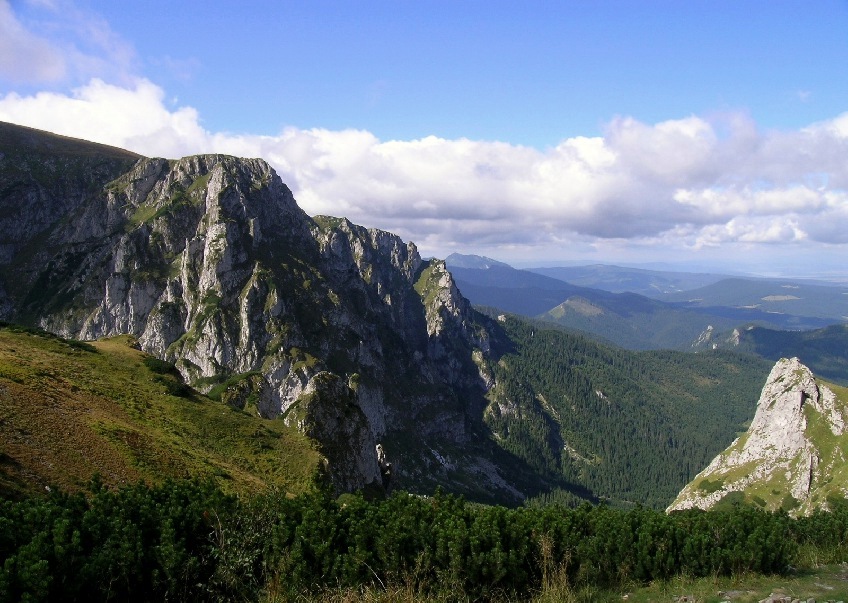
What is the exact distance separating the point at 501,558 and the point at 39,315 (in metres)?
202

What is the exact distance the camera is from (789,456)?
5404 inches

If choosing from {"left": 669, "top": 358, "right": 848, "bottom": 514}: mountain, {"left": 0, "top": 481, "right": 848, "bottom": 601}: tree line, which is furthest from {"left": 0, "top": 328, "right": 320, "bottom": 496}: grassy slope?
{"left": 669, "top": 358, "right": 848, "bottom": 514}: mountain

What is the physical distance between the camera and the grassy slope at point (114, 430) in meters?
25.4

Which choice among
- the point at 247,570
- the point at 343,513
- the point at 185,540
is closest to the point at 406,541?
the point at 343,513

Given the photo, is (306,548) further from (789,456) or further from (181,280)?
(181,280)

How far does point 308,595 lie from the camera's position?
550 inches

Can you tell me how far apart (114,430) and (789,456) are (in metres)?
168

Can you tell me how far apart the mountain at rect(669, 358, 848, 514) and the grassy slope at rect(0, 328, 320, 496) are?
129 m

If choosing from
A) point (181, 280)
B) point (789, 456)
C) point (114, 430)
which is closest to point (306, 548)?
point (114, 430)

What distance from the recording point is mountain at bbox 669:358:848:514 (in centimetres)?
12381

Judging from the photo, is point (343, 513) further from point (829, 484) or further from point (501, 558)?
point (829, 484)

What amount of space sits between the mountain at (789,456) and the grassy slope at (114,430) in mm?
129287

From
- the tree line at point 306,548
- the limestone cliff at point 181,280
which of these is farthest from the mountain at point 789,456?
the tree line at point 306,548

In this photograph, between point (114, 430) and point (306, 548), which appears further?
point (114, 430)
